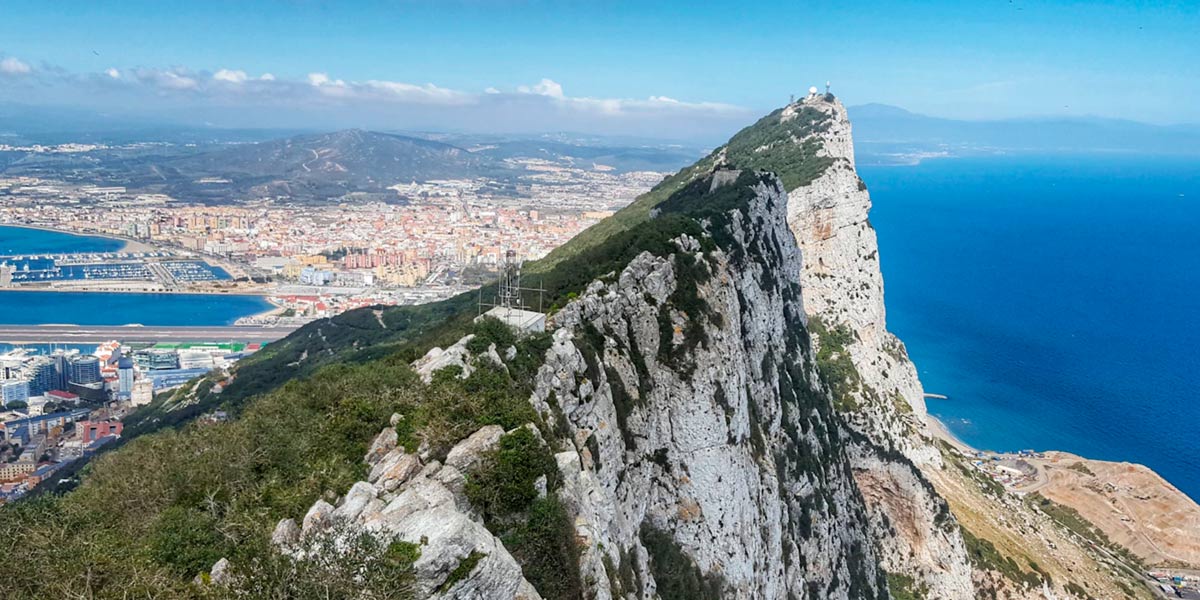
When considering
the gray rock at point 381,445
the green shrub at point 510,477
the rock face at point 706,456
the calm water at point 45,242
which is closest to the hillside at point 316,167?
the calm water at point 45,242

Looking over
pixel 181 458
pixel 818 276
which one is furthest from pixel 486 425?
pixel 818 276

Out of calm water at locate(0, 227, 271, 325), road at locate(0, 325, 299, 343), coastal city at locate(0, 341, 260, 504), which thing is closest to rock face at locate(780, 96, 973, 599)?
coastal city at locate(0, 341, 260, 504)

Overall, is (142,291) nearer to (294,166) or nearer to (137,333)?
(137,333)

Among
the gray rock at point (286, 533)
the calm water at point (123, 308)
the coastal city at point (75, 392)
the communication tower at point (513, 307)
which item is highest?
the communication tower at point (513, 307)

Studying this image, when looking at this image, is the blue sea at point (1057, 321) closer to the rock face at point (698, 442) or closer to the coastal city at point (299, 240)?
the rock face at point (698, 442)

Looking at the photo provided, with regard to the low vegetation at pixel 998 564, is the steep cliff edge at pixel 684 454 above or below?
above

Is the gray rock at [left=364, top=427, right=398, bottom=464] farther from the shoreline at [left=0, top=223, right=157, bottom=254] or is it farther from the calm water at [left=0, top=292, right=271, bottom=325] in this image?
the shoreline at [left=0, top=223, right=157, bottom=254]

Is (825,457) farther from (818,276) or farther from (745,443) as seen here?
(818,276)
